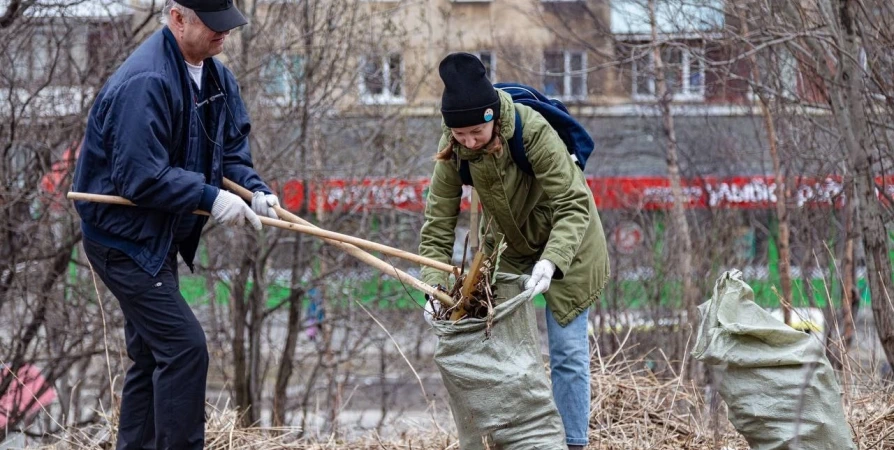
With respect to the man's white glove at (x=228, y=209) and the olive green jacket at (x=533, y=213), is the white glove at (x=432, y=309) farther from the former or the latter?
the man's white glove at (x=228, y=209)

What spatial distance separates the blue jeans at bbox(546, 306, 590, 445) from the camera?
374cm

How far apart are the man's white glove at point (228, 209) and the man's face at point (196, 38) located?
20.0 inches

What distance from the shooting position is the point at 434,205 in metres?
3.86

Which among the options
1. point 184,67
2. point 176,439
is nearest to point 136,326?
point 176,439

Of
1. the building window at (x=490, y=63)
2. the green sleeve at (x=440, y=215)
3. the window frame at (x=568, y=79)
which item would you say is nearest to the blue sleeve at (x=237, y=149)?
the green sleeve at (x=440, y=215)

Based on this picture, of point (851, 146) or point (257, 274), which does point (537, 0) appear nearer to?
point (257, 274)

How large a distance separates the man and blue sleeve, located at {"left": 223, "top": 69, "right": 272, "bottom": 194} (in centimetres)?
18

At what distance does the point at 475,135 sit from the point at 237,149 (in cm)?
105

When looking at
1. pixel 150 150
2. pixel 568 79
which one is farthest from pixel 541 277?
pixel 568 79

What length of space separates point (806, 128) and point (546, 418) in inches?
216

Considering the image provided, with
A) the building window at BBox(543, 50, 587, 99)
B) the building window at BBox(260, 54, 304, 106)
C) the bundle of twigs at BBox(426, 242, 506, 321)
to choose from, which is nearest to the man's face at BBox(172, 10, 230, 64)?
the bundle of twigs at BBox(426, 242, 506, 321)

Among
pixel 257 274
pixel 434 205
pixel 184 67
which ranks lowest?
pixel 257 274

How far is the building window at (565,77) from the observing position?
12.7 m

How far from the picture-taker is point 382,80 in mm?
11039
